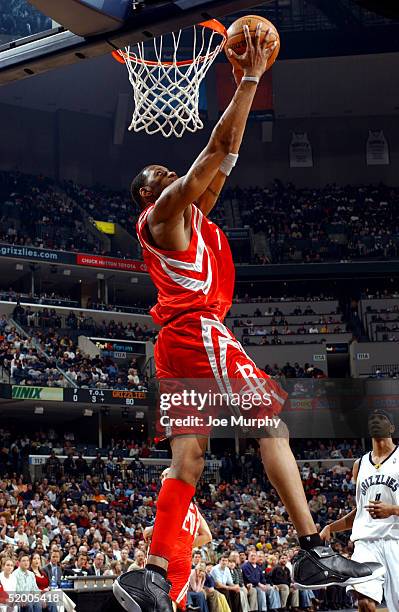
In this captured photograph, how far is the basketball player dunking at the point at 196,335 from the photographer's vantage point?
13.2 feet

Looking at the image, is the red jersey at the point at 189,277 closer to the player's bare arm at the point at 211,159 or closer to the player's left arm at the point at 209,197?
the player's bare arm at the point at 211,159

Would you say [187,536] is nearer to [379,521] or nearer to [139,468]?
[379,521]

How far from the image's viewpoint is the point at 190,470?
13.7 ft

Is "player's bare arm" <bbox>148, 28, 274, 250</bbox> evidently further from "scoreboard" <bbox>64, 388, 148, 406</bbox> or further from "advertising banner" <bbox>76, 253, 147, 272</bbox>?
"advertising banner" <bbox>76, 253, 147, 272</bbox>

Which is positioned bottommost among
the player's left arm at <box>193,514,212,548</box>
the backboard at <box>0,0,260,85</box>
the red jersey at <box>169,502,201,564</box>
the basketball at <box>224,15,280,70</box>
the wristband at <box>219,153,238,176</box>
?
the player's left arm at <box>193,514,212,548</box>

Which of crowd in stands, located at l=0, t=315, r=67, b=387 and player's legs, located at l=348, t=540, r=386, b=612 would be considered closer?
player's legs, located at l=348, t=540, r=386, b=612

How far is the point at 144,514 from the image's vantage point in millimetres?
21766

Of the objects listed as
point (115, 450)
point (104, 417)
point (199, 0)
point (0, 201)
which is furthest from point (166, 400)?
point (0, 201)

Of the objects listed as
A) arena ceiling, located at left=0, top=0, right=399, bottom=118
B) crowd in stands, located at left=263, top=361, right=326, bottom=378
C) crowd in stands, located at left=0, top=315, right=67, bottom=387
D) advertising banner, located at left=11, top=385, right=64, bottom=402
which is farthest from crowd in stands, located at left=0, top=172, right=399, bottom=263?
advertising banner, located at left=11, top=385, right=64, bottom=402

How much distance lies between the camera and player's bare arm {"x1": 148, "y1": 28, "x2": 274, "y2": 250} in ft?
13.6

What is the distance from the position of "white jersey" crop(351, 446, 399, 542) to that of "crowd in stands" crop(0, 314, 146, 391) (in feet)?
62.5

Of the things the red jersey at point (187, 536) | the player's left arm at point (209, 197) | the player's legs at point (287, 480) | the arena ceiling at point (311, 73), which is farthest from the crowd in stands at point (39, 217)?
the player's legs at point (287, 480)

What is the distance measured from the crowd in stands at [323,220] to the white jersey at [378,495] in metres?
27.6

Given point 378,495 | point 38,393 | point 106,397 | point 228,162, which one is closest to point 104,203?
point 106,397
